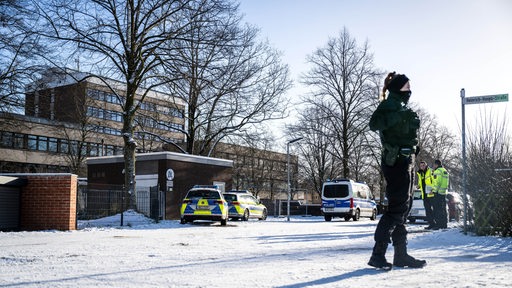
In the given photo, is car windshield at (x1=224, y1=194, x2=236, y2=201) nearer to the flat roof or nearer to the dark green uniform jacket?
the flat roof

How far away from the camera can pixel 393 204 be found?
19.2 ft

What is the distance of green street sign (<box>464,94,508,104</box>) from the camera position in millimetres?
11312

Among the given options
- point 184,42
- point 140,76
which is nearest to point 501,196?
point 184,42

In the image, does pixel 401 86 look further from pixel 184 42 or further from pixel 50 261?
pixel 184 42

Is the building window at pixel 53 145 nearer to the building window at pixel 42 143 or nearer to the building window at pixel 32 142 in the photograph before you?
the building window at pixel 42 143

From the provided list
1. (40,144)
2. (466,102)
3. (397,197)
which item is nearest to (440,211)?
(466,102)

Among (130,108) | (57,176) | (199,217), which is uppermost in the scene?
(130,108)

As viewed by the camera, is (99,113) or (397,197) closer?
(397,197)

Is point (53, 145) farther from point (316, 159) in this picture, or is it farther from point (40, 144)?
point (316, 159)

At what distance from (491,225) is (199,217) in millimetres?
12728

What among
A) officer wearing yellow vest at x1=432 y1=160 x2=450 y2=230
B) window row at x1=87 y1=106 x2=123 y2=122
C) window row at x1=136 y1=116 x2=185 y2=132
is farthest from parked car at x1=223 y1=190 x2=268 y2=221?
officer wearing yellow vest at x1=432 y1=160 x2=450 y2=230

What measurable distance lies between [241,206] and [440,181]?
13.6 metres

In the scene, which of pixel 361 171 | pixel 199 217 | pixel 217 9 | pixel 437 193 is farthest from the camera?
pixel 361 171

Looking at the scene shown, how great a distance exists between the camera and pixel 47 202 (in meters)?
16.2
